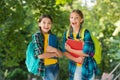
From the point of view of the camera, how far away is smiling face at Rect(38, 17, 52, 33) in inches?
171

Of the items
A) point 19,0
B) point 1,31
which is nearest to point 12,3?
point 19,0

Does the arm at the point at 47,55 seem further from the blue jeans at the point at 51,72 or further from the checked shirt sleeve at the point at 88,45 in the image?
the checked shirt sleeve at the point at 88,45

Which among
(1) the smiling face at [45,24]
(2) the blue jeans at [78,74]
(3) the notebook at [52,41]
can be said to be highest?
(1) the smiling face at [45,24]

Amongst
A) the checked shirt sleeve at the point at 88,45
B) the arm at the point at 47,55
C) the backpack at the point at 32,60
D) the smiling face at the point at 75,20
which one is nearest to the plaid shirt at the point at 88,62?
the checked shirt sleeve at the point at 88,45

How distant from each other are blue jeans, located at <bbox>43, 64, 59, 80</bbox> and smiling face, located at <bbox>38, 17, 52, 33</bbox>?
39 centimetres

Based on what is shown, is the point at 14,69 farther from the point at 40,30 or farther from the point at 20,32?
the point at 40,30

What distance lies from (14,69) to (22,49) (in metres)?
20.6

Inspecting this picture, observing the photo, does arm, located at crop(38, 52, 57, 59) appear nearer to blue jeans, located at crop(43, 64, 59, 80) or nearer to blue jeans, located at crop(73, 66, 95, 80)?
blue jeans, located at crop(43, 64, 59, 80)

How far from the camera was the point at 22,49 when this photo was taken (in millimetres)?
11352

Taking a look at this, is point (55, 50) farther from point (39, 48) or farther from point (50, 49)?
point (39, 48)

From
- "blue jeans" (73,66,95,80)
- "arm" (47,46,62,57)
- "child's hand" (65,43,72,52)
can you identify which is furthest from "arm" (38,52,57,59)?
"blue jeans" (73,66,95,80)

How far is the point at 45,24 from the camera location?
437 centimetres

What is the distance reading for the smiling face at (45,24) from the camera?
14.3ft

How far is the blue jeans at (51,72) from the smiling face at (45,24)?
390 millimetres
